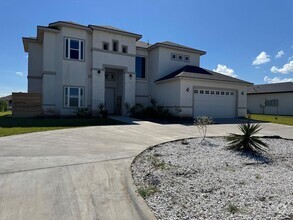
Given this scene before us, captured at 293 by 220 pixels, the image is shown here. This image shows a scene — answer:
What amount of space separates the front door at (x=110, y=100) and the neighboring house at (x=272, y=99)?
2533 centimetres

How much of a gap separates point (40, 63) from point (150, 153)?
1899 cm

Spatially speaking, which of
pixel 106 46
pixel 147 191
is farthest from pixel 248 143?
pixel 106 46

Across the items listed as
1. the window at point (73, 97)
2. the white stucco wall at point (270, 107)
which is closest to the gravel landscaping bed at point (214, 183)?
the window at point (73, 97)

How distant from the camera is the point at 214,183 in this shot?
4.61 meters

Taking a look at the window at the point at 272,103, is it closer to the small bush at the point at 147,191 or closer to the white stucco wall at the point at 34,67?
the white stucco wall at the point at 34,67

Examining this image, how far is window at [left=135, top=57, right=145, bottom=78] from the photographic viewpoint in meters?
22.8

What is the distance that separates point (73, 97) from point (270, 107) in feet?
99.3

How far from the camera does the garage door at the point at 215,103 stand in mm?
19594

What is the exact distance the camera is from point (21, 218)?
3.08 metres

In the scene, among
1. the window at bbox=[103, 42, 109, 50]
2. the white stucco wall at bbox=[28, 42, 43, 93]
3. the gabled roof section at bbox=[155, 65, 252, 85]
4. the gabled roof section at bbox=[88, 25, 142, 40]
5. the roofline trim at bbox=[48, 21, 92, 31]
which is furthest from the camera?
the white stucco wall at bbox=[28, 42, 43, 93]

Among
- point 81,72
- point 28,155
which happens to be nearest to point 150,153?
point 28,155

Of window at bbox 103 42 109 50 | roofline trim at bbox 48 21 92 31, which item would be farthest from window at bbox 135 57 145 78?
roofline trim at bbox 48 21 92 31

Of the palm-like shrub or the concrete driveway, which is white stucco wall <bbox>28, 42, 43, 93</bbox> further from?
the palm-like shrub

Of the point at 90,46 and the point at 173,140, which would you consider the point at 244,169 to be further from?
the point at 90,46
